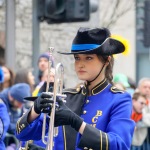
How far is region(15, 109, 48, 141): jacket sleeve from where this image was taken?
5.13 metres

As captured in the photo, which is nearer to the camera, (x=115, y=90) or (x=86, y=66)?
(x=86, y=66)

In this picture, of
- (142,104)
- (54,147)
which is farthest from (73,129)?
(142,104)

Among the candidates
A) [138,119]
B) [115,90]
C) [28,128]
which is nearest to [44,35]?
[138,119]

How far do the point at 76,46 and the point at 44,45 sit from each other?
12.5 m

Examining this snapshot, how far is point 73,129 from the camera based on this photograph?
5.21 metres

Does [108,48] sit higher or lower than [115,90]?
higher

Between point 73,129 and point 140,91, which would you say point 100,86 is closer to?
point 73,129

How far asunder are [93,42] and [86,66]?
0.17 metres

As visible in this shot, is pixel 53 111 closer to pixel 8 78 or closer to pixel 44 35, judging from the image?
pixel 8 78

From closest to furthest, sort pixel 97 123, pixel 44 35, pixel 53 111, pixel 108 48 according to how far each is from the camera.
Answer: pixel 53 111
pixel 97 123
pixel 108 48
pixel 44 35

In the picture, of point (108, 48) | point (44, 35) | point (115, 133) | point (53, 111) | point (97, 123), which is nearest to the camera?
point (53, 111)

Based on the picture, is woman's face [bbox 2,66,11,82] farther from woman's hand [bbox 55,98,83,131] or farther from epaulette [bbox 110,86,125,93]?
woman's hand [bbox 55,98,83,131]

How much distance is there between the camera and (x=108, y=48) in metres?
5.22

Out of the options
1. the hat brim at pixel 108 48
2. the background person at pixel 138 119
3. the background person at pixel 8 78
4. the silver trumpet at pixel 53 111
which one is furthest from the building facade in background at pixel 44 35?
the silver trumpet at pixel 53 111
